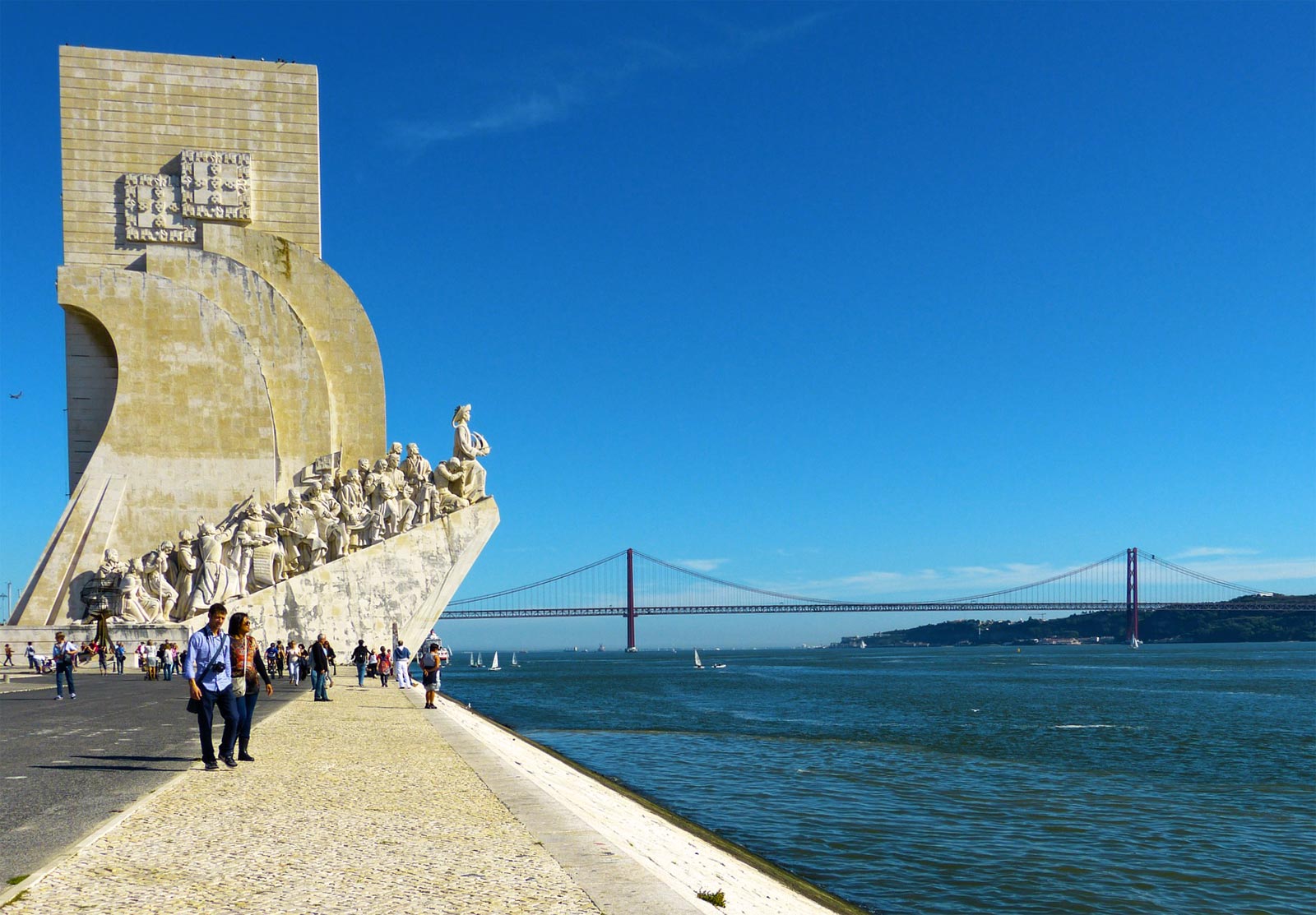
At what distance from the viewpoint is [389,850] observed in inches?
136

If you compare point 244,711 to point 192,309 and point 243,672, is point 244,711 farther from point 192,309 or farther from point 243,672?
point 192,309

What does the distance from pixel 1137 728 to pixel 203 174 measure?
54.7ft

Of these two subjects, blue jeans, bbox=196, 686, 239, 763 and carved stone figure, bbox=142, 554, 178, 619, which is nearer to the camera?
blue jeans, bbox=196, 686, 239, 763

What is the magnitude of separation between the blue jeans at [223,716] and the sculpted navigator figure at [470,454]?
11.2m

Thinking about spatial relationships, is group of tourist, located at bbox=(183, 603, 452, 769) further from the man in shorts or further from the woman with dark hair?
the man in shorts

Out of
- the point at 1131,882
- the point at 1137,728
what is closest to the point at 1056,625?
the point at 1137,728

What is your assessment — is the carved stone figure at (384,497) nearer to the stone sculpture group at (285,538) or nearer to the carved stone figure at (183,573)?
the stone sculpture group at (285,538)

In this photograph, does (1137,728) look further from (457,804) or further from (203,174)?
(203,174)

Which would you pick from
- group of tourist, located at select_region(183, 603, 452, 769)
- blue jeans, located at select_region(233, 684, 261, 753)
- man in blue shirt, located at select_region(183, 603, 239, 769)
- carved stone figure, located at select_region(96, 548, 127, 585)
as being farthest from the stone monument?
man in blue shirt, located at select_region(183, 603, 239, 769)

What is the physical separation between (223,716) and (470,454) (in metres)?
11.5

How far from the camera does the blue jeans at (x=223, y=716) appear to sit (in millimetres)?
5047

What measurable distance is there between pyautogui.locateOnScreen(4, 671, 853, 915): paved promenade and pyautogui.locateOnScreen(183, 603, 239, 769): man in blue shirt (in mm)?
235

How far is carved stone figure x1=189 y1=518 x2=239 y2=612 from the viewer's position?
15633mm

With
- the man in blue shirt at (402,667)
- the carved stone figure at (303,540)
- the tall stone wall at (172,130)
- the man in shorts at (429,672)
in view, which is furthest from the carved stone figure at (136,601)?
the man in shorts at (429,672)
